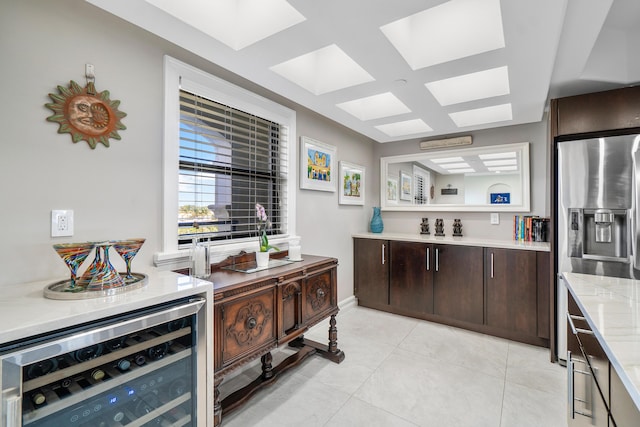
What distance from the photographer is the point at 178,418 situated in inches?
55.6

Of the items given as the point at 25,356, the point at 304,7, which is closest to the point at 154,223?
the point at 25,356

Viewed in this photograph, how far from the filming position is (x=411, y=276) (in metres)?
3.41

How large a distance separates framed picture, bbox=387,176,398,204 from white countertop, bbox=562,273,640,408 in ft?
8.42

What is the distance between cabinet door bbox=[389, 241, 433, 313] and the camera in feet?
10.9

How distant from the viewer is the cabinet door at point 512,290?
2.79 meters

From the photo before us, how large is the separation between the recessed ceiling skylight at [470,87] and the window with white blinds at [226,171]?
4.58ft

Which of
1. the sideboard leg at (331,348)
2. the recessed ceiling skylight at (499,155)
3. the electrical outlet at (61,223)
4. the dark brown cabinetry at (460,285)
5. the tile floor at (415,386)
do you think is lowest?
the tile floor at (415,386)

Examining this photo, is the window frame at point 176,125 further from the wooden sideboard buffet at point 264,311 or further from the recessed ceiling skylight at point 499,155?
the recessed ceiling skylight at point 499,155

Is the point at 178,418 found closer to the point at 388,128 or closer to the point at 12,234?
the point at 12,234

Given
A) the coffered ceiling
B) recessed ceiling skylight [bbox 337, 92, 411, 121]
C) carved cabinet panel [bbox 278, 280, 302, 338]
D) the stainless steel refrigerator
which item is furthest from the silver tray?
the stainless steel refrigerator

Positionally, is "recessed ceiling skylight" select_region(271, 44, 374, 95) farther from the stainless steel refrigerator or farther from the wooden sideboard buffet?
the stainless steel refrigerator

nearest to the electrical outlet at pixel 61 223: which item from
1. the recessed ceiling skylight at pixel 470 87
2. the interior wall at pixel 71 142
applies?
the interior wall at pixel 71 142

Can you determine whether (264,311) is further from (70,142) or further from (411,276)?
(411,276)

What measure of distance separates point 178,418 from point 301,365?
1.20 m
